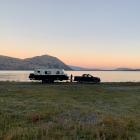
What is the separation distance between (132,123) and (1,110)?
777 cm

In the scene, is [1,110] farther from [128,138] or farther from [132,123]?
[128,138]

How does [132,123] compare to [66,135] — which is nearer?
[66,135]

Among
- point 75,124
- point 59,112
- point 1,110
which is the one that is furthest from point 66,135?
point 1,110

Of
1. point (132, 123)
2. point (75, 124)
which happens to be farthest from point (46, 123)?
point (132, 123)

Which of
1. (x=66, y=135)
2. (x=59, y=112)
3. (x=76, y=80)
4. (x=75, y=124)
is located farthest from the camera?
(x=76, y=80)

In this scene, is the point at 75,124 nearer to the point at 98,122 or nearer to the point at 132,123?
the point at 98,122

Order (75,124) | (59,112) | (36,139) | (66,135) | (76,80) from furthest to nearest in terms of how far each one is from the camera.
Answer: (76,80), (59,112), (75,124), (66,135), (36,139)

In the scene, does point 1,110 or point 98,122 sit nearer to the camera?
point 98,122

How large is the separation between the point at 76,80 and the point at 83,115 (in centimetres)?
4054

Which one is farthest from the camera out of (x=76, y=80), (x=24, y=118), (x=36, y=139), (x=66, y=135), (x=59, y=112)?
(x=76, y=80)

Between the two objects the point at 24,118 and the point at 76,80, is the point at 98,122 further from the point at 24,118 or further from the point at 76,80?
the point at 76,80

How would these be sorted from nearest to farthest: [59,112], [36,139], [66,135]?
[36,139] → [66,135] → [59,112]

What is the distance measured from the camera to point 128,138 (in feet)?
46.9

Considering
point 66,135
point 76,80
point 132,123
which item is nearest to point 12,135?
point 66,135
